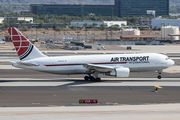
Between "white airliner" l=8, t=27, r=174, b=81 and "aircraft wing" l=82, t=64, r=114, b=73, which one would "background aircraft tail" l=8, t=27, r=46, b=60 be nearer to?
"white airliner" l=8, t=27, r=174, b=81

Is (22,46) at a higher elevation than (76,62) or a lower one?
higher

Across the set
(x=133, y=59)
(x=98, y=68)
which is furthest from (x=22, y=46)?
(x=133, y=59)

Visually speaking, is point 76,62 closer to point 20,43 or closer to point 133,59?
point 133,59

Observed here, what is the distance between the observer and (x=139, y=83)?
43.2 m

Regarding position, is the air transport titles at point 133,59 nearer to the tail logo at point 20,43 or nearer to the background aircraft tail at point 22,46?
the background aircraft tail at point 22,46

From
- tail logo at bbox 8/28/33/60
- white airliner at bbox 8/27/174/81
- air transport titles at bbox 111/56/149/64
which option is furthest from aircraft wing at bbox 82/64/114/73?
tail logo at bbox 8/28/33/60

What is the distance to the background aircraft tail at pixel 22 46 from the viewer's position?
1747 inches

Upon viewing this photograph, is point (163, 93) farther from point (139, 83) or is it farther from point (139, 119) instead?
point (139, 119)

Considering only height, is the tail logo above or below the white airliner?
above

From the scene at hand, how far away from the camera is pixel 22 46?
146 feet

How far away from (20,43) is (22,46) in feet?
1.82

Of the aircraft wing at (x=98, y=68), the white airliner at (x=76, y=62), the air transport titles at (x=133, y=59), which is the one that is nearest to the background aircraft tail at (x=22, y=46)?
the white airliner at (x=76, y=62)

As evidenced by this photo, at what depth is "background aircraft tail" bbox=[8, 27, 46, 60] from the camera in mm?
44375

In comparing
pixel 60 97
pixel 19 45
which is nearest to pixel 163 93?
pixel 60 97
